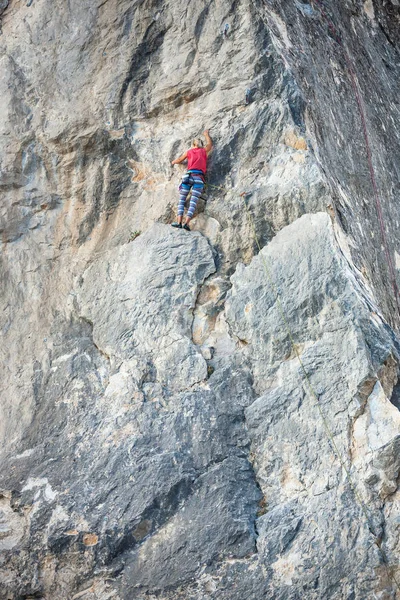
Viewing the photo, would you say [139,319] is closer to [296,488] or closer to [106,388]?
[106,388]

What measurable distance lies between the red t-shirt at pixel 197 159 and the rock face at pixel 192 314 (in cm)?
23

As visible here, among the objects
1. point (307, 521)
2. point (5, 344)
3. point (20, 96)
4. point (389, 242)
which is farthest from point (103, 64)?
point (307, 521)

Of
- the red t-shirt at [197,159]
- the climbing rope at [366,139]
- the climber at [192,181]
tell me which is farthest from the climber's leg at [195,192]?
the climbing rope at [366,139]

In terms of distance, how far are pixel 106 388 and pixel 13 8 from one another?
243 inches

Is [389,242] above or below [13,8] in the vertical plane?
below

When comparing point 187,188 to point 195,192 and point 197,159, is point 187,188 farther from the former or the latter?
point 197,159

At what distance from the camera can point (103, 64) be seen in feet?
33.7

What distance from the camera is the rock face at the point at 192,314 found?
24.8 ft

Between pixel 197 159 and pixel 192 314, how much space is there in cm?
196

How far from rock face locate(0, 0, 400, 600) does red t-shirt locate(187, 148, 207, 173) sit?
0.23 meters

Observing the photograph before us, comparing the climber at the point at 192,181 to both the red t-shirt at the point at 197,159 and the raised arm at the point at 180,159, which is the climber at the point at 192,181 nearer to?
the red t-shirt at the point at 197,159

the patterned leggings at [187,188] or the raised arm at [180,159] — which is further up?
the raised arm at [180,159]

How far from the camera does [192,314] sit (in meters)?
8.84

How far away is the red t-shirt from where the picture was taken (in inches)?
362
